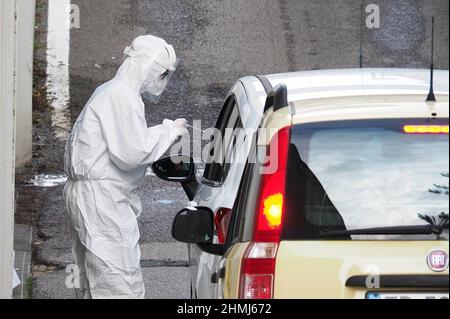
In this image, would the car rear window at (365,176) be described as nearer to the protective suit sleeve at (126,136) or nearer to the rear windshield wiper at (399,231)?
the rear windshield wiper at (399,231)

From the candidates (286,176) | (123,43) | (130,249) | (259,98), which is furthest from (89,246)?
(123,43)

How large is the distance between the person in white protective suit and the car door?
428 millimetres

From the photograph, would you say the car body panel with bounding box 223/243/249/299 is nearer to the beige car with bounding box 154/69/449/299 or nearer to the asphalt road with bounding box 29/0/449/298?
the beige car with bounding box 154/69/449/299

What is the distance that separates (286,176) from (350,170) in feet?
0.83

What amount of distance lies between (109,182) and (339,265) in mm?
2628

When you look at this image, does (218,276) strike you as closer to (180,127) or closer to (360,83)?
(360,83)

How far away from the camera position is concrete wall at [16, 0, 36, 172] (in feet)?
40.4

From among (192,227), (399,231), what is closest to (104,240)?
(192,227)

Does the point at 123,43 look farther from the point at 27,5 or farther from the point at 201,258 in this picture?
the point at 201,258

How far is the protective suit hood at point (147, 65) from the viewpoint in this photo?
23.0 feet

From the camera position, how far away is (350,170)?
4.51 metres

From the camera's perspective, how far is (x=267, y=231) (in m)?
4.53

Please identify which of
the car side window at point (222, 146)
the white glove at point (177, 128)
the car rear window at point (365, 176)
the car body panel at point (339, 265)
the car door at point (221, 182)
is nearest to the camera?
the car body panel at point (339, 265)

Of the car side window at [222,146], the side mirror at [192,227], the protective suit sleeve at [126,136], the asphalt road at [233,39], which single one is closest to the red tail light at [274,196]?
the side mirror at [192,227]
